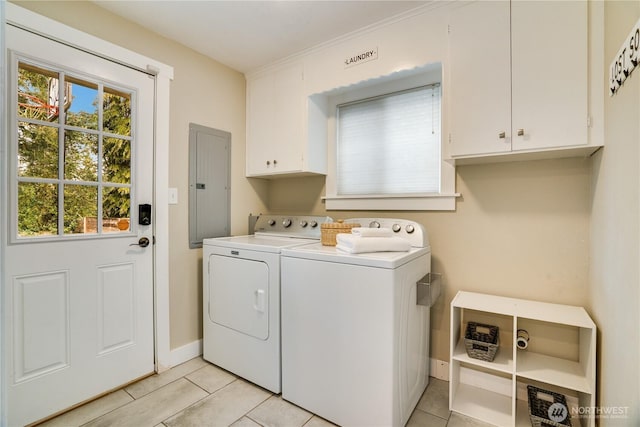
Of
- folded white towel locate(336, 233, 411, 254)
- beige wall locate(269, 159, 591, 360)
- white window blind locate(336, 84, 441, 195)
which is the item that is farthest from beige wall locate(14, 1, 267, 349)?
beige wall locate(269, 159, 591, 360)

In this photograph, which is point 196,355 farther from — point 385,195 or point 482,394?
point 482,394

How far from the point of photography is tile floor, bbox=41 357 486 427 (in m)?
1.63

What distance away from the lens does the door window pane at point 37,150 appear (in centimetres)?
159

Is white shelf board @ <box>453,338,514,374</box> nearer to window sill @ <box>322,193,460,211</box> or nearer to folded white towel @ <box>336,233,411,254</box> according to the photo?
folded white towel @ <box>336,233,411,254</box>

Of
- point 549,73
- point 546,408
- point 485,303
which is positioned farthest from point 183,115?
point 546,408

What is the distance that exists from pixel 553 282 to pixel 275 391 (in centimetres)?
176

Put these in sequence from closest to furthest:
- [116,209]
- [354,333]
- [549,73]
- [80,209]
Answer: [549,73]
[354,333]
[80,209]
[116,209]

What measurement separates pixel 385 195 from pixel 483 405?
4.68 ft

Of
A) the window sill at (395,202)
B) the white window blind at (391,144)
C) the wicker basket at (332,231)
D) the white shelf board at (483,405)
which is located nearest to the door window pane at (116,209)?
the wicker basket at (332,231)

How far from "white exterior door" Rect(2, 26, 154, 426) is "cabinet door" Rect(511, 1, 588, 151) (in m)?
2.26

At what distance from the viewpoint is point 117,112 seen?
6.41ft

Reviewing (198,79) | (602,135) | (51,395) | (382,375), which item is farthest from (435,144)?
(51,395)

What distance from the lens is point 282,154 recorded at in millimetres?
2504

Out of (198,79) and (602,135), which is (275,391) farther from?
(198,79)
